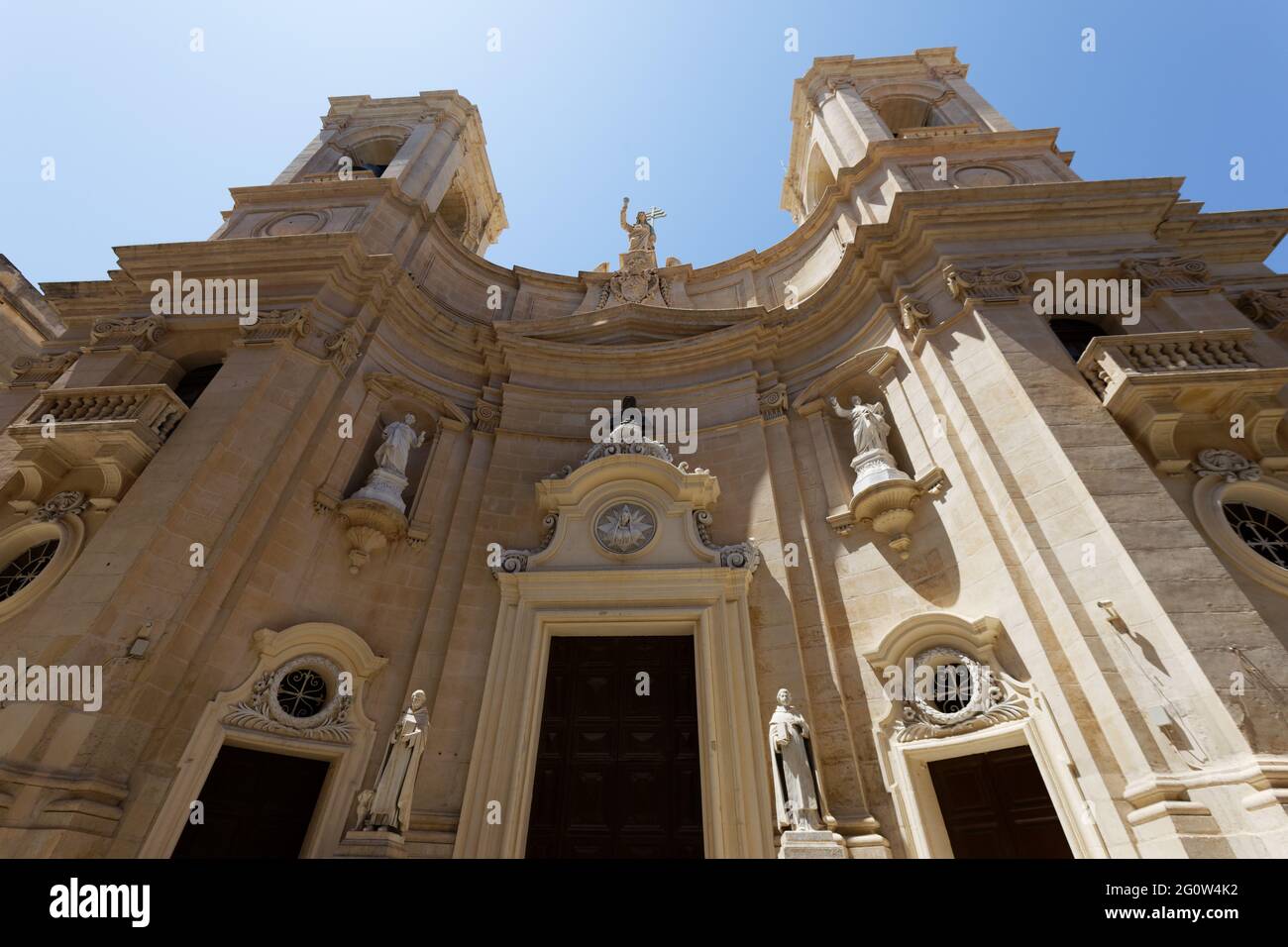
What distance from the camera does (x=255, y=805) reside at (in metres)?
9.52

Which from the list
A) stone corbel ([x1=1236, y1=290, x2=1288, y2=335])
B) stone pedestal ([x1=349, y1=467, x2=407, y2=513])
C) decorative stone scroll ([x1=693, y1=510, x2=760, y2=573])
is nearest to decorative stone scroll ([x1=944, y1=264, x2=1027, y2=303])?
stone corbel ([x1=1236, y1=290, x2=1288, y2=335])

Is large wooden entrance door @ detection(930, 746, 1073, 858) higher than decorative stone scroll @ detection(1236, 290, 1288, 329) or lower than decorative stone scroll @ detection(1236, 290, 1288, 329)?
lower

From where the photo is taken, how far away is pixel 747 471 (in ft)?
45.4

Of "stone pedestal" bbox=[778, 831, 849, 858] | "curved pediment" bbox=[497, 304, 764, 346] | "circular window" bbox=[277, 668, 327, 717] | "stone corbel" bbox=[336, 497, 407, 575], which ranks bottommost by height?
"stone pedestal" bbox=[778, 831, 849, 858]

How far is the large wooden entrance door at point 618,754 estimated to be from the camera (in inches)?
382

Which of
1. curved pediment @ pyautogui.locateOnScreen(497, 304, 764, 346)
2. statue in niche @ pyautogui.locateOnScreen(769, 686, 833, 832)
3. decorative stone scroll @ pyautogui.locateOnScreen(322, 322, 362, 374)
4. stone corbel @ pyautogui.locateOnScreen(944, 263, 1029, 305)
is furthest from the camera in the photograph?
curved pediment @ pyautogui.locateOnScreen(497, 304, 764, 346)

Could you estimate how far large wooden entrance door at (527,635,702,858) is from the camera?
31.9 ft

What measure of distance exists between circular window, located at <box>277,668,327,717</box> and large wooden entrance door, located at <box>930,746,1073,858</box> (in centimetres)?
971

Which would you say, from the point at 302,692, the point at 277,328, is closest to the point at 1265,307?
the point at 302,692

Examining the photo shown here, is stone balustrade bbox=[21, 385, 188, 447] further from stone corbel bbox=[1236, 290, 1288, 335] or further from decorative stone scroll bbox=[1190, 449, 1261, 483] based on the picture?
stone corbel bbox=[1236, 290, 1288, 335]

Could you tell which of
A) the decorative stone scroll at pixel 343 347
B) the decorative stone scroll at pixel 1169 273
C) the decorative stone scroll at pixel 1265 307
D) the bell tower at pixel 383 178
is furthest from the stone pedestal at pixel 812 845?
the bell tower at pixel 383 178

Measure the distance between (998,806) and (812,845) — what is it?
2.81m
